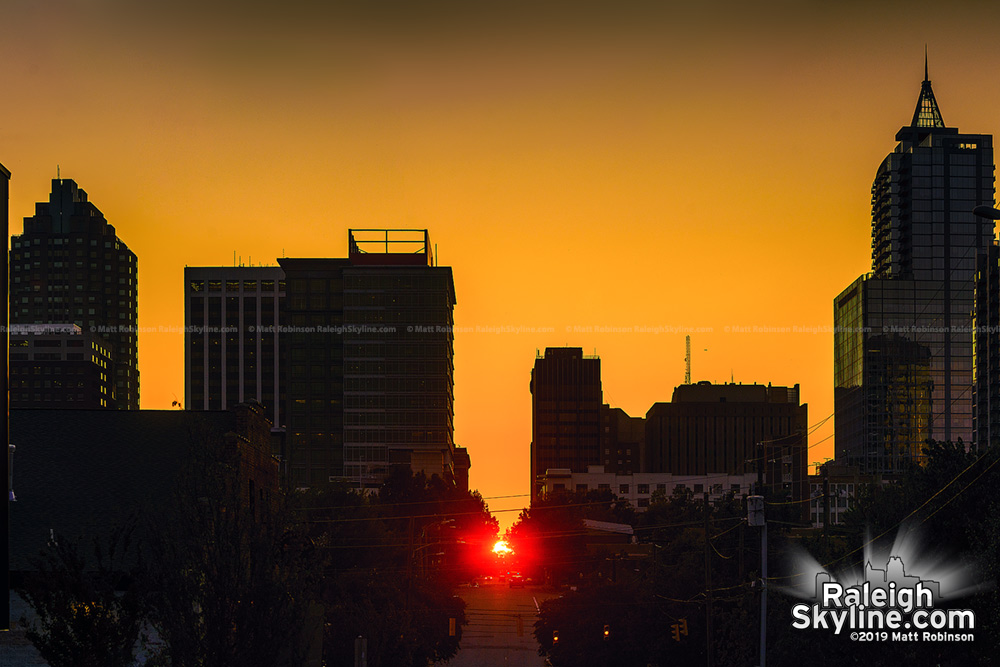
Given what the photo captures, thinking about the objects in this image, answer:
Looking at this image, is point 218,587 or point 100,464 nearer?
point 218,587

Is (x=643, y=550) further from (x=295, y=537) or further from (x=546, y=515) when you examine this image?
(x=295, y=537)

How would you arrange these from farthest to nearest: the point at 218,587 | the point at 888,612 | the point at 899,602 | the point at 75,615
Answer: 1. the point at 888,612
2. the point at 899,602
3. the point at 218,587
4. the point at 75,615

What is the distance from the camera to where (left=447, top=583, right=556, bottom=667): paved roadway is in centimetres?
11275

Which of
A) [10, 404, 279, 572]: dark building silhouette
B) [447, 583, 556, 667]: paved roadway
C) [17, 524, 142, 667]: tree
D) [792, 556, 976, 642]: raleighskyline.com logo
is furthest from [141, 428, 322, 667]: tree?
[447, 583, 556, 667]: paved roadway

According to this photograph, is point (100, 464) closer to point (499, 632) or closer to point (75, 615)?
point (75, 615)

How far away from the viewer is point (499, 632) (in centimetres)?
13450

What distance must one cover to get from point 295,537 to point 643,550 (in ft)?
462

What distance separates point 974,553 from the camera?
45094 millimetres

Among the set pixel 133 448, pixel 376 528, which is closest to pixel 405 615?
pixel 376 528

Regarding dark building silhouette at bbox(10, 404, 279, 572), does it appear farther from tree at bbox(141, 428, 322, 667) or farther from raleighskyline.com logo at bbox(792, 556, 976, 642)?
raleighskyline.com logo at bbox(792, 556, 976, 642)

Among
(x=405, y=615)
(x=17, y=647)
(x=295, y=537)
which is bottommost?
(x=405, y=615)

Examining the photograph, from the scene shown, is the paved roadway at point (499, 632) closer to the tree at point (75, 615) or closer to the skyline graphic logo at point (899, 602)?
the skyline graphic logo at point (899, 602)

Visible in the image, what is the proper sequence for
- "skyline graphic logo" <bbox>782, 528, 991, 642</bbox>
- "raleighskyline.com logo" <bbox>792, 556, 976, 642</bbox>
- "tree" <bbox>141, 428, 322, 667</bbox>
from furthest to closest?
"skyline graphic logo" <bbox>782, 528, 991, 642</bbox>, "raleighskyline.com logo" <bbox>792, 556, 976, 642</bbox>, "tree" <bbox>141, 428, 322, 667</bbox>

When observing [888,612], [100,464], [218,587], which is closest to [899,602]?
[888,612]
